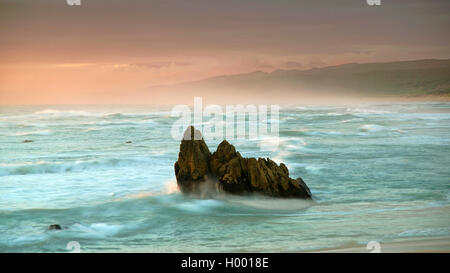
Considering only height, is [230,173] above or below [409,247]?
above

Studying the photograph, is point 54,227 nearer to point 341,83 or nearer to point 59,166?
point 59,166

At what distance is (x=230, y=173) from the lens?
27.4 ft

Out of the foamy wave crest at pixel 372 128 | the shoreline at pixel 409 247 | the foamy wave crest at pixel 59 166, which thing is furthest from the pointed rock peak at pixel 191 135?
the foamy wave crest at pixel 372 128

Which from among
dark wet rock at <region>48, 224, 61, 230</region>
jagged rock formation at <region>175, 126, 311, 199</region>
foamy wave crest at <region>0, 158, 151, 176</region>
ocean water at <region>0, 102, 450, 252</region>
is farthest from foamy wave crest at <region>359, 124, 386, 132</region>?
dark wet rock at <region>48, 224, 61, 230</region>

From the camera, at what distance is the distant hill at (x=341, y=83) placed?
69000mm

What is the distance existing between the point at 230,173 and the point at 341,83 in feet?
251

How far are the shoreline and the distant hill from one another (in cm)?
6004

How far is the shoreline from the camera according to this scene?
18.0 ft

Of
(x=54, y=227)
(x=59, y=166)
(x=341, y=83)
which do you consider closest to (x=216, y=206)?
(x=54, y=227)

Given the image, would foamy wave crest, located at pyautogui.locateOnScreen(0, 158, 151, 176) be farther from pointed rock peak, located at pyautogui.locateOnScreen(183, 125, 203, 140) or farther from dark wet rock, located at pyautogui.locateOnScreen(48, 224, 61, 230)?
dark wet rock, located at pyautogui.locateOnScreen(48, 224, 61, 230)

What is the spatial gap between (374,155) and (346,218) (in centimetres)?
815

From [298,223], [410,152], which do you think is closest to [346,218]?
[298,223]

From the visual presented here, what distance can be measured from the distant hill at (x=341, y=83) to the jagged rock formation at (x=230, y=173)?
57.0 meters
